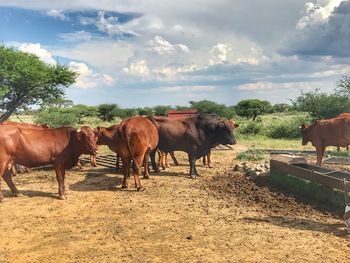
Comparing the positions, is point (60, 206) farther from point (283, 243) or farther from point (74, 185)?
point (283, 243)

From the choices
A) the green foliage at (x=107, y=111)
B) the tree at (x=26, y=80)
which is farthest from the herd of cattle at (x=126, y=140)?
the green foliage at (x=107, y=111)

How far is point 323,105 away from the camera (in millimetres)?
27031

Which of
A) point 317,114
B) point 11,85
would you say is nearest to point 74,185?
point 11,85

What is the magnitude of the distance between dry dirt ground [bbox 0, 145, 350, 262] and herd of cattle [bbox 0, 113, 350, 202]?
798 millimetres

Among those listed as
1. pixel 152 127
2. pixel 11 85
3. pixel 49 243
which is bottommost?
pixel 49 243

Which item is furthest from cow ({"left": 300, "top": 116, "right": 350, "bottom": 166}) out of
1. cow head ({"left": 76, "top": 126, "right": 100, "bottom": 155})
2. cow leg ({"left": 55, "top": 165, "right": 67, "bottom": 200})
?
cow leg ({"left": 55, "top": 165, "right": 67, "bottom": 200})

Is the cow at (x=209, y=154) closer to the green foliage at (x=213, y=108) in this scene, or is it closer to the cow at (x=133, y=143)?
the cow at (x=133, y=143)

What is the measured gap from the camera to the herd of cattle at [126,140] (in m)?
8.77

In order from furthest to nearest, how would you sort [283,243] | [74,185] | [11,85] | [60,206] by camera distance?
[11,85] < [74,185] < [60,206] < [283,243]

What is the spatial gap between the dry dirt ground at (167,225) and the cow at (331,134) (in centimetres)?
360

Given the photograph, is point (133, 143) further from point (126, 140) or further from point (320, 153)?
point (320, 153)

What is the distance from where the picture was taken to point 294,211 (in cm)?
769

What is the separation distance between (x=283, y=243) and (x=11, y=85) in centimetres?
2165

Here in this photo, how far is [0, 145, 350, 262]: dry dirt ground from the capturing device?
5.56 meters
